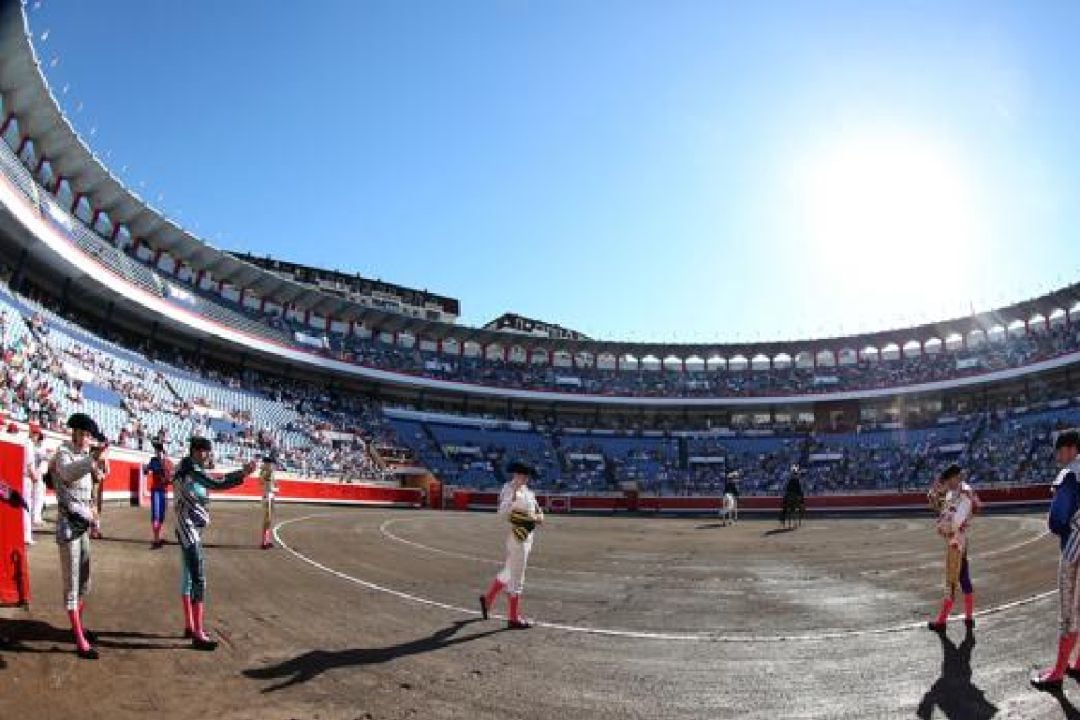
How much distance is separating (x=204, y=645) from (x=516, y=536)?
12.0ft

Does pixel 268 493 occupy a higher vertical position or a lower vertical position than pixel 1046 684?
higher

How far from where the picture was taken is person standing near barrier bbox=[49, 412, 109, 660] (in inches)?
279

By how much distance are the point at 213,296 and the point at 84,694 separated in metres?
54.7

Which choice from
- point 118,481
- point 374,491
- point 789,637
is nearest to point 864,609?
point 789,637

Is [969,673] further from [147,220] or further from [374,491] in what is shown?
[147,220]

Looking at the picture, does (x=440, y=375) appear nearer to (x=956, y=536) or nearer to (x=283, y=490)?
(x=283, y=490)

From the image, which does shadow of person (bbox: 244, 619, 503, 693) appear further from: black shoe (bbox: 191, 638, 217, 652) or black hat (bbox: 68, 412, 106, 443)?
black hat (bbox: 68, 412, 106, 443)

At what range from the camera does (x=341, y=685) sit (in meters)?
6.29

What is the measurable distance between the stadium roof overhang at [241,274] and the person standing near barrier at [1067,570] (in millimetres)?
41252

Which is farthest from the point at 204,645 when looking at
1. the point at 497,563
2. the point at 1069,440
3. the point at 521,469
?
→ the point at 497,563

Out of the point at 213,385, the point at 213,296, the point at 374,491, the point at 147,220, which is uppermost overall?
the point at 147,220

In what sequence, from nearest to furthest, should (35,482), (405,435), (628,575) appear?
(35,482) < (628,575) < (405,435)

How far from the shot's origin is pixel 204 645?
7305mm

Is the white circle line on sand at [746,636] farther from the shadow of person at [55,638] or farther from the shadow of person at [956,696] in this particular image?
the shadow of person at [55,638]
